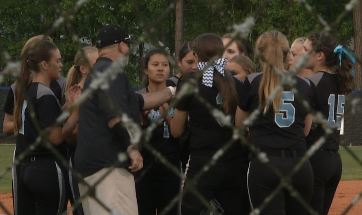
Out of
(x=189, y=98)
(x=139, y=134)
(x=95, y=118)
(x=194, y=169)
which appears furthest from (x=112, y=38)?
(x=139, y=134)

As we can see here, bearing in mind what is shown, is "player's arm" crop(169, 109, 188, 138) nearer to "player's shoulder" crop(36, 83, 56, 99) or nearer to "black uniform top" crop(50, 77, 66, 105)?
"black uniform top" crop(50, 77, 66, 105)

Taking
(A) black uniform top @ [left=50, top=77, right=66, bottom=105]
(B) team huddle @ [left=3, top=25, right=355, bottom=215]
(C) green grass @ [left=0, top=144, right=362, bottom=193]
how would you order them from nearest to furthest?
(B) team huddle @ [left=3, top=25, right=355, bottom=215] < (A) black uniform top @ [left=50, top=77, right=66, bottom=105] < (C) green grass @ [left=0, top=144, right=362, bottom=193]

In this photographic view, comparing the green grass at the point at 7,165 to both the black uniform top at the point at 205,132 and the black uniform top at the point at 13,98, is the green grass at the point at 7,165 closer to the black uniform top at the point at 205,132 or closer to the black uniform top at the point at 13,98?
the black uniform top at the point at 13,98

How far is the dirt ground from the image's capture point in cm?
946

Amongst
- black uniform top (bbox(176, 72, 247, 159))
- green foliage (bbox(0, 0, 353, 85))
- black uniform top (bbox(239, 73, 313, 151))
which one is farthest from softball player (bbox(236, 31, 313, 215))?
green foliage (bbox(0, 0, 353, 85))

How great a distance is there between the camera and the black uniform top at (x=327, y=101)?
17.0 feet

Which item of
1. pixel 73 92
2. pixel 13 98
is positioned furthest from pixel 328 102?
pixel 13 98

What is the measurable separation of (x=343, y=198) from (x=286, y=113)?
6.17 meters

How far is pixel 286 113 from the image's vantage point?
475 cm

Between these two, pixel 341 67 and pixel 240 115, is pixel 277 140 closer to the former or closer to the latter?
pixel 240 115

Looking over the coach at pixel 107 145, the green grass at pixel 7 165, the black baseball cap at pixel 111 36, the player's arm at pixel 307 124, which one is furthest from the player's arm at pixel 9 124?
the green grass at pixel 7 165

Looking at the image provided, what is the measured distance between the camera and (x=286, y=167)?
4746 mm

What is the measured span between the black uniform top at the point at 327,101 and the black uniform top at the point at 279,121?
297 millimetres

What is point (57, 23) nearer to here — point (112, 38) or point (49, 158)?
point (112, 38)
